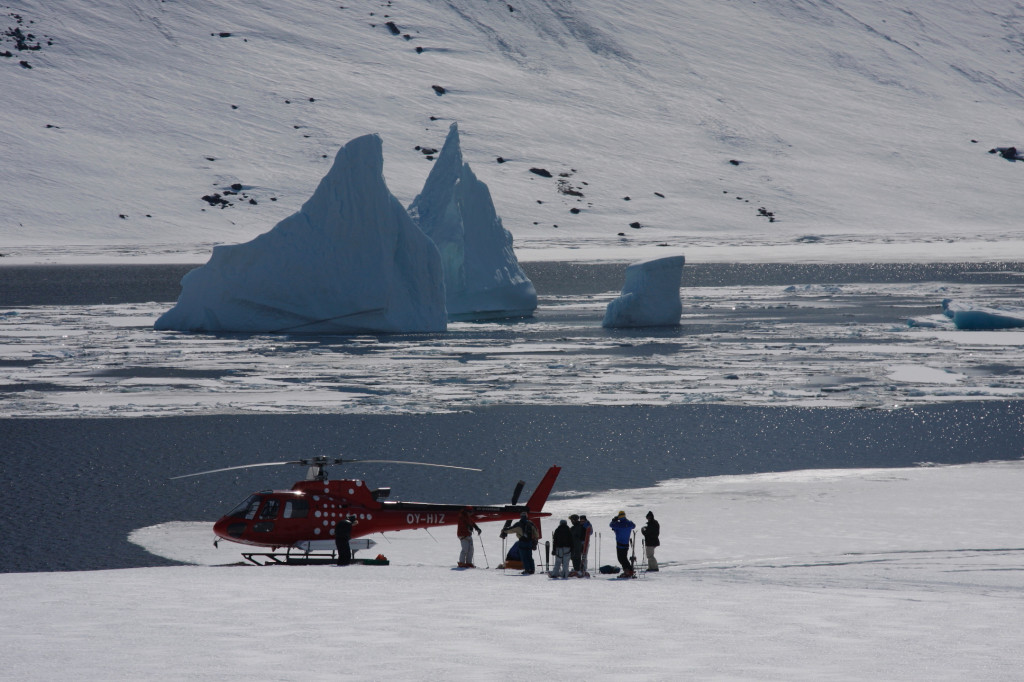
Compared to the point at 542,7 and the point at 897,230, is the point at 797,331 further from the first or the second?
the point at 542,7

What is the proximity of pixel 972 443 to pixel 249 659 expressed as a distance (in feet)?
58.0

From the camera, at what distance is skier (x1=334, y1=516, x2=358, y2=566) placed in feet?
51.3

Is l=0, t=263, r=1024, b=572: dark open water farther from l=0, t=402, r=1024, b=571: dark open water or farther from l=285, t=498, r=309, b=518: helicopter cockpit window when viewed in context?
l=285, t=498, r=309, b=518: helicopter cockpit window

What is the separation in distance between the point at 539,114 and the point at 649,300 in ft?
330

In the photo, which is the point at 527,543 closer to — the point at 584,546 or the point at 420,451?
the point at 584,546

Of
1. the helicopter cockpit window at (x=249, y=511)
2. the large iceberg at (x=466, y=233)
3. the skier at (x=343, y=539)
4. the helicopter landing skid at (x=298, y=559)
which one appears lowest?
the helicopter landing skid at (x=298, y=559)

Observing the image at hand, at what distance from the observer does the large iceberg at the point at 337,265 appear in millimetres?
40094

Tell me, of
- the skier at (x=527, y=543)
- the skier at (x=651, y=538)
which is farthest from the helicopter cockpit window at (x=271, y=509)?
the skier at (x=651, y=538)

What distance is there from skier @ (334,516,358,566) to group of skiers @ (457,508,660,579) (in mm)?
1575

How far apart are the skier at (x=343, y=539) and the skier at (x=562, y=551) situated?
112 inches

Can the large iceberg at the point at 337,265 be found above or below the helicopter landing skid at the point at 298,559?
above

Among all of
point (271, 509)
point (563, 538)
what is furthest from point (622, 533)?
point (271, 509)

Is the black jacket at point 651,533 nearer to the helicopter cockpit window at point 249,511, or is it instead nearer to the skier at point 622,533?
the skier at point 622,533

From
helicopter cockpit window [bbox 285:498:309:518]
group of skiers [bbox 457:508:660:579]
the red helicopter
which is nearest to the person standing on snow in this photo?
group of skiers [bbox 457:508:660:579]
